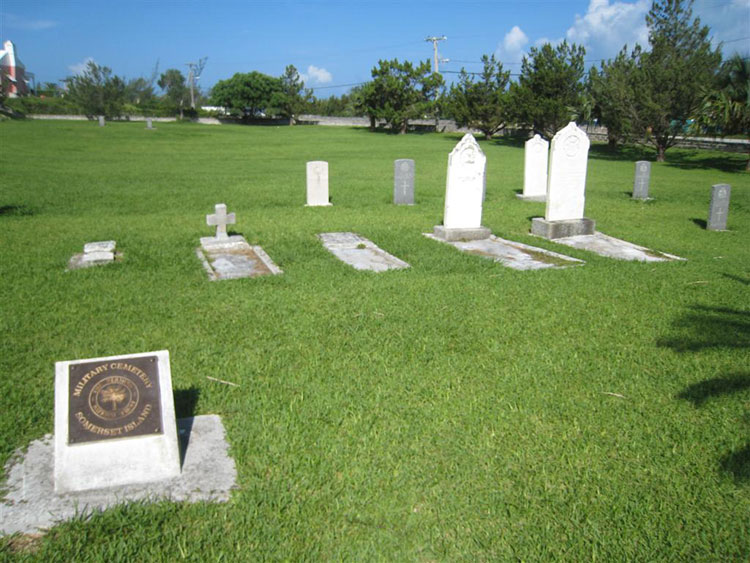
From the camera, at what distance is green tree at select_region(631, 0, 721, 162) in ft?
82.6

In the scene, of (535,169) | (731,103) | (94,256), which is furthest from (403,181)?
(731,103)

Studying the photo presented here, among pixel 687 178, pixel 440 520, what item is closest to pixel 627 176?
pixel 687 178

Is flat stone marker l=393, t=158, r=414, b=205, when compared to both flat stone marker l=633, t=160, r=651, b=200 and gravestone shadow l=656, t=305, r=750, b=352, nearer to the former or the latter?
flat stone marker l=633, t=160, r=651, b=200

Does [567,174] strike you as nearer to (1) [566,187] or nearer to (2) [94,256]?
(1) [566,187]

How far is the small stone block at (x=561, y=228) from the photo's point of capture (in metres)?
10.2

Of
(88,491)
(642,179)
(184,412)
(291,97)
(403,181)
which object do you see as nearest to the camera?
(88,491)

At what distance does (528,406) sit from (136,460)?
2.47 metres

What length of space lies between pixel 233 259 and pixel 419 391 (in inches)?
190

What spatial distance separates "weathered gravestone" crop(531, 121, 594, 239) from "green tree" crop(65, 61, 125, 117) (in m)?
57.1

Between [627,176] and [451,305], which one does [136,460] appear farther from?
[627,176]

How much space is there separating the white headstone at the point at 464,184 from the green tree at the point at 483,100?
108 feet

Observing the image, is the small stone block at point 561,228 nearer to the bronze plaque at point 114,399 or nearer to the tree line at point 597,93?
the bronze plaque at point 114,399

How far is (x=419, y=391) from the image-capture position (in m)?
4.25

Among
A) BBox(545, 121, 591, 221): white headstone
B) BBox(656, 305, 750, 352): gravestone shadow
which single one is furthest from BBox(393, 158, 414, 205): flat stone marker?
BBox(656, 305, 750, 352): gravestone shadow
